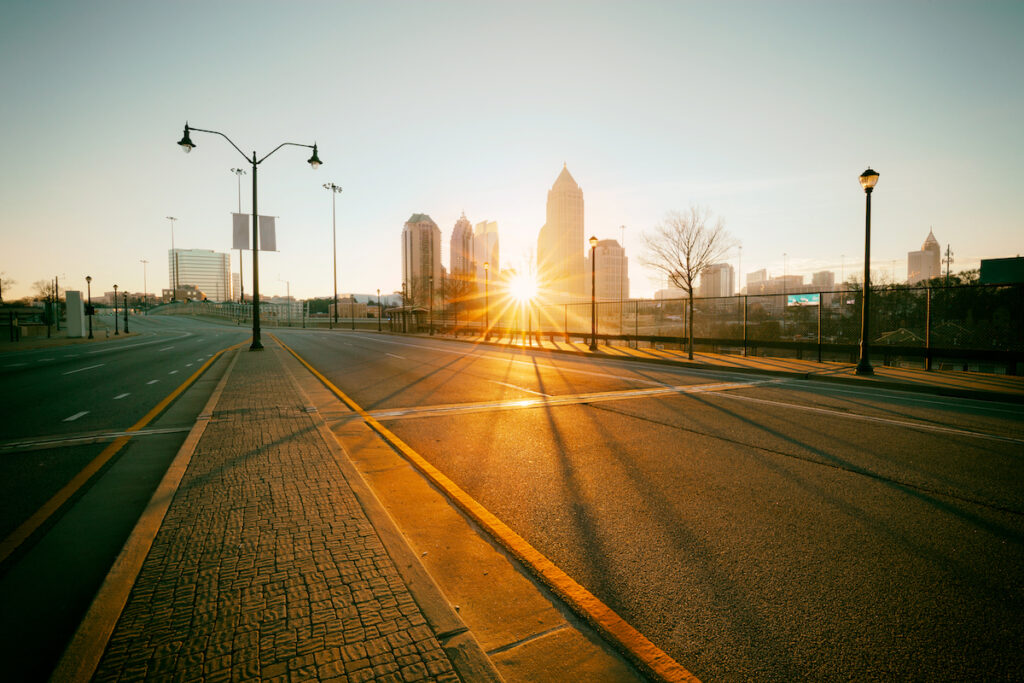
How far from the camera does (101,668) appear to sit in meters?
2.16

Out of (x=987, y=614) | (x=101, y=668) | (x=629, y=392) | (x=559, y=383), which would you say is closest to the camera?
(x=101, y=668)

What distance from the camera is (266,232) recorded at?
67.4 feet

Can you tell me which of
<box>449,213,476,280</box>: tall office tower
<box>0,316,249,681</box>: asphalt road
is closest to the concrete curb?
<box>0,316,249,681</box>: asphalt road

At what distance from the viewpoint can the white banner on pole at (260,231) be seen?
20.1 metres

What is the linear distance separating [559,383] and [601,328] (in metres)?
24.9

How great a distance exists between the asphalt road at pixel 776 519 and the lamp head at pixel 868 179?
7152 mm

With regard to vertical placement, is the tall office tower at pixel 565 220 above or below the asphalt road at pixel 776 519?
above

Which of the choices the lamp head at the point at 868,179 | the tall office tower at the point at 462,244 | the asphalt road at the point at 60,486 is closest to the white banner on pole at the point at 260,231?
the asphalt road at the point at 60,486

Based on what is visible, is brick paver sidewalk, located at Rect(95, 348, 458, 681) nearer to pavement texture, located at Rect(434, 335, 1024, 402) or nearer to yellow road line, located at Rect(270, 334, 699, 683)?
yellow road line, located at Rect(270, 334, 699, 683)

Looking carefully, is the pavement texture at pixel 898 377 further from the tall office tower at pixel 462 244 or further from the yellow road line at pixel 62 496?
the tall office tower at pixel 462 244

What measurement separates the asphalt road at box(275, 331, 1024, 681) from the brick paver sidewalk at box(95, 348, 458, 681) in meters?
1.25

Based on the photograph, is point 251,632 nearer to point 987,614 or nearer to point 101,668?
point 101,668

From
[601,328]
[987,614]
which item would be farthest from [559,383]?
[601,328]

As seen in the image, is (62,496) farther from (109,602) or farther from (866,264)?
(866,264)
